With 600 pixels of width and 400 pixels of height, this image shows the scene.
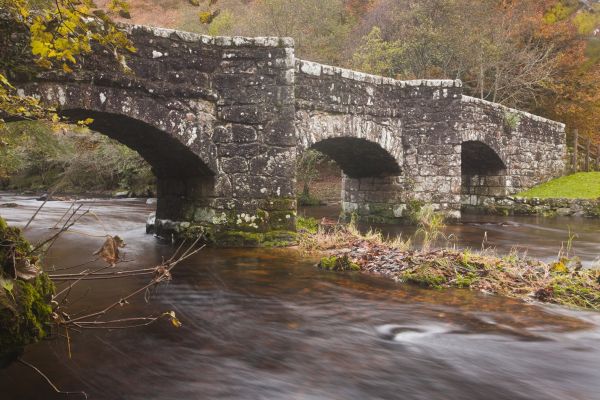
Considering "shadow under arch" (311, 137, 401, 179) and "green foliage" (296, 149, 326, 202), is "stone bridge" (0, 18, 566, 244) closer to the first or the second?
"shadow under arch" (311, 137, 401, 179)

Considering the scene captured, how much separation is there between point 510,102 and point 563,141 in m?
5.39

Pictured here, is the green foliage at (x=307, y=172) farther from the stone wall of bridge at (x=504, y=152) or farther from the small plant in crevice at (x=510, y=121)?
the small plant in crevice at (x=510, y=121)

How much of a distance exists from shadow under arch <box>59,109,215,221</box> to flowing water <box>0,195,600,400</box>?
2.23m

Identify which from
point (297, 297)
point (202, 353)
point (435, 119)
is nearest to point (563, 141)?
point (435, 119)

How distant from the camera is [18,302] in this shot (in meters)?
2.49

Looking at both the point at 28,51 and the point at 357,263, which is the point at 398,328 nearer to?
the point at 357,263

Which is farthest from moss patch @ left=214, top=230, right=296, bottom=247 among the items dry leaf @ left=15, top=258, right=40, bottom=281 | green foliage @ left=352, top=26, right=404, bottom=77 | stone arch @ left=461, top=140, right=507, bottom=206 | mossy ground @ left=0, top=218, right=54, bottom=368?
green foliage @ left=352, top=26, right=404, bottom=77

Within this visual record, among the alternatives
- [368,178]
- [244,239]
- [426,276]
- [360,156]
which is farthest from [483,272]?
[368,178]

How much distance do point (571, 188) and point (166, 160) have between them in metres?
12.9

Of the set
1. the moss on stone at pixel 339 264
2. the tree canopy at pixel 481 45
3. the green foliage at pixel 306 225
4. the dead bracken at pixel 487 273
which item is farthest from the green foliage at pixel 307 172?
the moss on stone at pixel 339 264

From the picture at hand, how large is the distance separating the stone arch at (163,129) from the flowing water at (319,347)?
220 cm

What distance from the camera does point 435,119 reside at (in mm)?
11305

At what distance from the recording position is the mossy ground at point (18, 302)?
95.2 inches

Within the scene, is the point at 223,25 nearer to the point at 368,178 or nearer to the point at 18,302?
the point at 368,178
